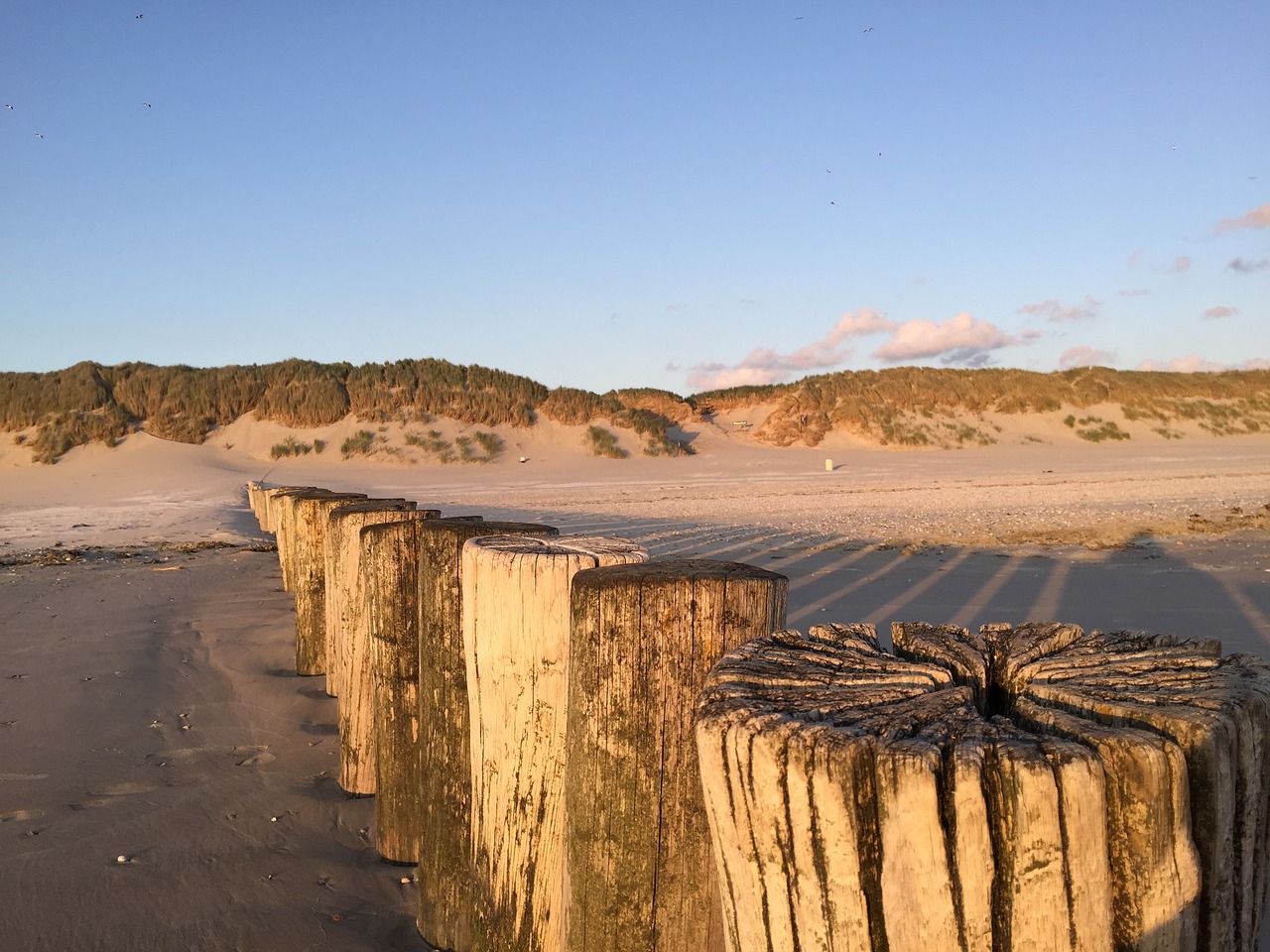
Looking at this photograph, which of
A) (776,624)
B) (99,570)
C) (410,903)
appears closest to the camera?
(776,624)

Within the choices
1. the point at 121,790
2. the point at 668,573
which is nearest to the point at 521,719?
the point at 668,573

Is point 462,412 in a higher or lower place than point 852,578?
higher

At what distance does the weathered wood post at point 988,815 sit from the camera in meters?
1.08

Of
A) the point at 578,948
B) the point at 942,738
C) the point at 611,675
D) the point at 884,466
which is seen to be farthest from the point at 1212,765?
the point at 884,466

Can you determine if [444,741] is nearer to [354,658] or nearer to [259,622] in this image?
[354,658]

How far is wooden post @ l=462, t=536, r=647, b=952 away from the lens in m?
2.12

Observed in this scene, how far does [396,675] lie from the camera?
10.4 feet

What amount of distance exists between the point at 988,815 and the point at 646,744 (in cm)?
76

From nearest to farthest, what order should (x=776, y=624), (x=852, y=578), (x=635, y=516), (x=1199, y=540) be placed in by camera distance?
(x=776, y=624), (x=852, y=578), (x=1199, y=540), (x=635, y=516)

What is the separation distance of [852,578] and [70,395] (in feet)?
86.3

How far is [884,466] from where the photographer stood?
87.3 feet

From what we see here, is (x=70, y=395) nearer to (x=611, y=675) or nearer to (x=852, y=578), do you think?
(x=852, y=578)

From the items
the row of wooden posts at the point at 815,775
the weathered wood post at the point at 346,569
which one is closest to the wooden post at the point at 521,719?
the row of wooden posts at the point at 815,775

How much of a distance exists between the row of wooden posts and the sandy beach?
91 centimetres
